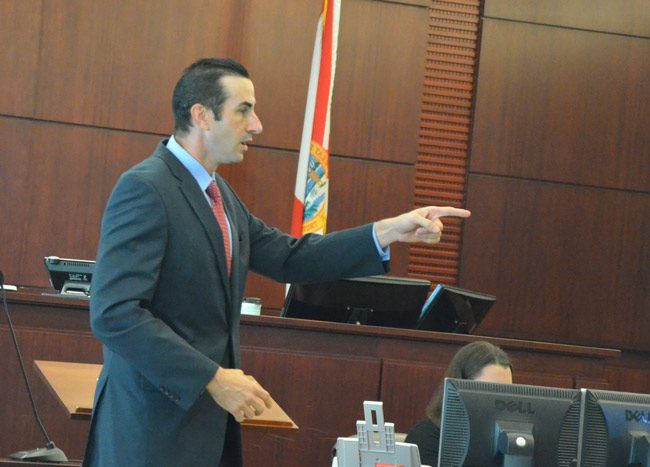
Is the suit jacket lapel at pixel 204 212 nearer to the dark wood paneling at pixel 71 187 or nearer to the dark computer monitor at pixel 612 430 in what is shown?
the dark computer monitor at pixel 612 430

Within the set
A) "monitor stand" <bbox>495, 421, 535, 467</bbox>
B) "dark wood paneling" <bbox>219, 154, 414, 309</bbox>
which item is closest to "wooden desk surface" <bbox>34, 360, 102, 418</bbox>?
"monitor stand" <bbox>495, 421, 535, 467</bbox>

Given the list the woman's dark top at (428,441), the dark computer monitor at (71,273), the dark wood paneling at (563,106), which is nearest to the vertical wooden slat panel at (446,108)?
the dark wood paneling at (563,106)

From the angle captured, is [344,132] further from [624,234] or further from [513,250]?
[624,234]

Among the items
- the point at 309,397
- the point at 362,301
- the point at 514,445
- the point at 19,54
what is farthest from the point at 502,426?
the point at 19,54

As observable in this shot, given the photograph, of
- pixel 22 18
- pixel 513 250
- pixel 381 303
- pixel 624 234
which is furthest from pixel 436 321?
pixel 22 18

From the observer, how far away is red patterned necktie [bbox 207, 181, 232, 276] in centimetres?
254

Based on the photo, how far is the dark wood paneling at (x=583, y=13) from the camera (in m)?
7.01

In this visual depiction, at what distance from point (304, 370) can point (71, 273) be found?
114cm

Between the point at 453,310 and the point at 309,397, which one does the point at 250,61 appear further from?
the point at 309,397

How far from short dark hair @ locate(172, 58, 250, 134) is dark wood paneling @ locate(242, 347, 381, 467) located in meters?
2.04

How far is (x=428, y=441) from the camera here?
3.56 meters

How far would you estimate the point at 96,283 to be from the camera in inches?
92.9

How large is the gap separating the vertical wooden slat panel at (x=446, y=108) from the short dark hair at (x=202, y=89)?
177 inches

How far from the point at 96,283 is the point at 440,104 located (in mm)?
4989
